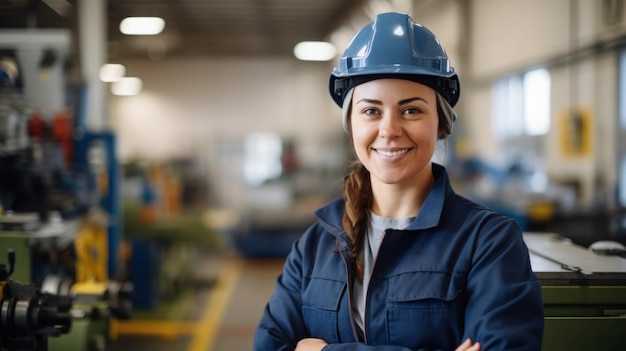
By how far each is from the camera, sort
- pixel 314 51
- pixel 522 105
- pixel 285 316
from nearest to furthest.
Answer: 1. pixel 285 316
2. pixel 522 105
3. pixel 314 51

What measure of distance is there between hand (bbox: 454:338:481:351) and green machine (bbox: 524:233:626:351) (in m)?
0.51

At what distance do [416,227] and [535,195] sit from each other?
4.13 m

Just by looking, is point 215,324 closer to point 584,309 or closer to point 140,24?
point 584,309

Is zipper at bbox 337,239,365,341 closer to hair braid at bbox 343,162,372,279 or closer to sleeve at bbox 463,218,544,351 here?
hair braid at bbox 343,162,372,279

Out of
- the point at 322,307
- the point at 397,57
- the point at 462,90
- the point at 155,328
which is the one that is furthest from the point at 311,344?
the point at 462,90

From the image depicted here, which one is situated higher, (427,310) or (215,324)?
(427,310)

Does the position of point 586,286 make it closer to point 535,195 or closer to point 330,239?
point 330,239

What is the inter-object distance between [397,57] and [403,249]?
445mm

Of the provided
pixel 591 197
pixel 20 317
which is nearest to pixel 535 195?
pixel 591 197

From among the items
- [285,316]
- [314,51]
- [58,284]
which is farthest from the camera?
[314,51]

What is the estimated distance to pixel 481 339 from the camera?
1.19 m

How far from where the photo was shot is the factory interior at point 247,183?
1.85 metres

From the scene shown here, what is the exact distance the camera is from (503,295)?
1.19 m

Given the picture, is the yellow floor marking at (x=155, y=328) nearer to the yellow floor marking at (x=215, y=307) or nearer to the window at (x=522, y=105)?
the yellow floor marking at (x=215, y=307)
